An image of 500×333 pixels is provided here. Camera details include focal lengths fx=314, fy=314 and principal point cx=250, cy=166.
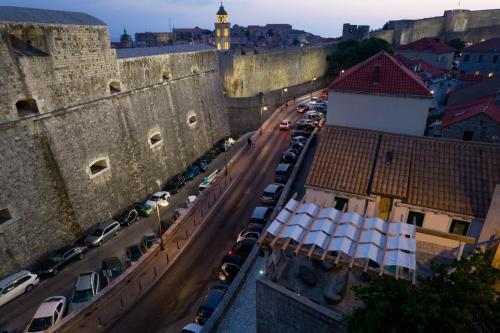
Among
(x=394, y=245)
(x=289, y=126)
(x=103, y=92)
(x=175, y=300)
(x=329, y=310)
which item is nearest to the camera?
(x=329, y=310)

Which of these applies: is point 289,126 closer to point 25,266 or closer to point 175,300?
point 175,300

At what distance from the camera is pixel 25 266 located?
2086cm

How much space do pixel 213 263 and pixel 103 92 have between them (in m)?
17.2

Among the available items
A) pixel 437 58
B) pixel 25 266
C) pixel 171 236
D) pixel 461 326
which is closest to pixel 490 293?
pixel 461 326

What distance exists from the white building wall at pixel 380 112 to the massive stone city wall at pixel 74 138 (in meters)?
18.3

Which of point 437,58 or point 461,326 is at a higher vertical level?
point 437,58

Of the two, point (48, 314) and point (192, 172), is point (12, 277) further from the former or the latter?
point (192, 172)

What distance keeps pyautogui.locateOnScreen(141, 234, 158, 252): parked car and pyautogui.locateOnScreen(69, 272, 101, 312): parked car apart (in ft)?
13.8

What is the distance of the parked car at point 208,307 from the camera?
16234 millimetres

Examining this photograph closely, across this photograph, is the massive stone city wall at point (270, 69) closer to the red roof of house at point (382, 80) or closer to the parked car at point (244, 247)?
the red roof of house at point (382, 80)

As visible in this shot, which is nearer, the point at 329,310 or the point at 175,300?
the point at 329,310

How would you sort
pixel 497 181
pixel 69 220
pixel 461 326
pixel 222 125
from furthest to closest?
pixel 222 125
pixel 69 220
pixel 497 181
pixel 461 326

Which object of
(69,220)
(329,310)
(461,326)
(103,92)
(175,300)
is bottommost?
(175,300)

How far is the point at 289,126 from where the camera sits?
42.9 meters
